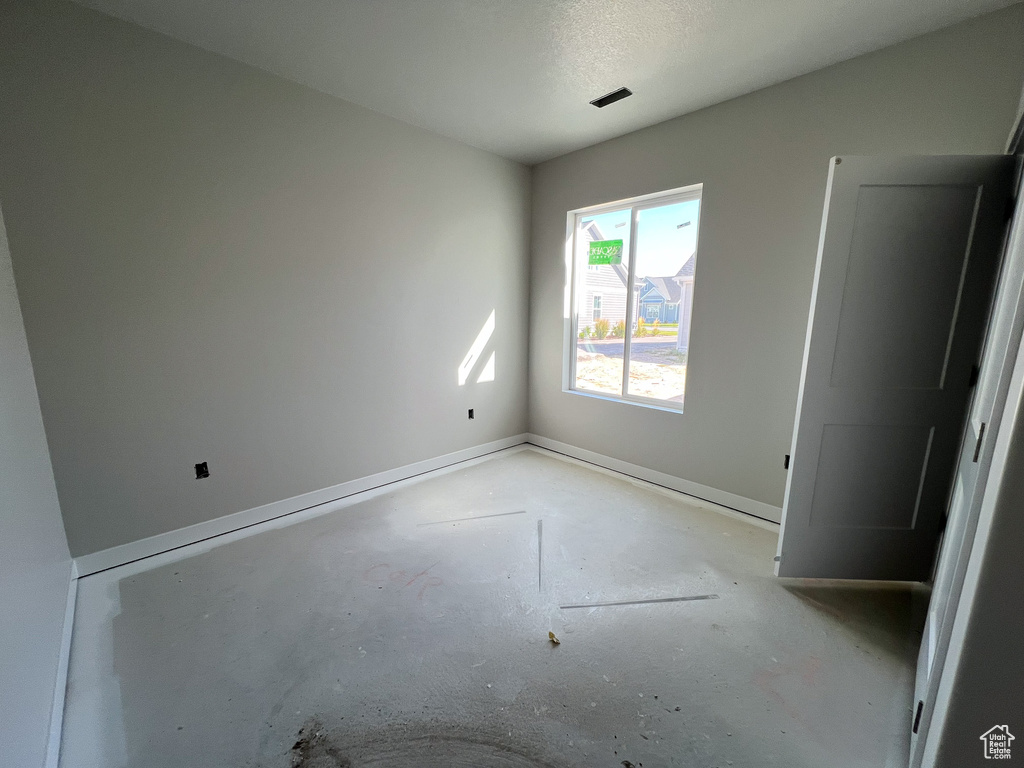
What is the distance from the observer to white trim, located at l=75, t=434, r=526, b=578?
2.25 meters

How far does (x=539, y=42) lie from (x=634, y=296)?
1940mm

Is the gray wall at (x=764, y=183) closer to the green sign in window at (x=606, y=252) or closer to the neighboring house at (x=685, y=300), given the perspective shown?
the neighboring house at (x=685, y=300)

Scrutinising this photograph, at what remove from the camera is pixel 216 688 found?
1542mm

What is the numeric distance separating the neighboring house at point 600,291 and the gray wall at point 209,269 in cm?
114

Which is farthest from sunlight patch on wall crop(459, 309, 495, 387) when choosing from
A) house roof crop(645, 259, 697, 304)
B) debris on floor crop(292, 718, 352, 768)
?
debris on floor crop(292, 718, 352, 768)

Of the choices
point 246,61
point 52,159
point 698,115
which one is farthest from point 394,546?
point 698,115

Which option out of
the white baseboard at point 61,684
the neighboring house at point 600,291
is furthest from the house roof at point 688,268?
the white baseboard at point 61,684

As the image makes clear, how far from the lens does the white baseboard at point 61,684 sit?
4.18ft

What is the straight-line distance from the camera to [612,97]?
2.69m

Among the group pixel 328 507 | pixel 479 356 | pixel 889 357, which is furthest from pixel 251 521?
pixel 889 357

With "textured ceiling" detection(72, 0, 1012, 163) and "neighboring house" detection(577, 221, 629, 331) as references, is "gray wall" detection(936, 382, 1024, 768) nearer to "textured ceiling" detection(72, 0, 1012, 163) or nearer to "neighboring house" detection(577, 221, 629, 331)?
"textured ceiling" detection(72, 0, 1012, 163)

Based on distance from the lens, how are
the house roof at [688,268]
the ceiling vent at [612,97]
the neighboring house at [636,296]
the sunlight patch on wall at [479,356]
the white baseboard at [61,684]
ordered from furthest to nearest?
1. the sunlight patch on wall at [479,356]
2. the neighboring house at [636,296]
3. the house roof at [688,268]
4. the ceiling vent at [612,97]
5. the white baseboard at [61,684]

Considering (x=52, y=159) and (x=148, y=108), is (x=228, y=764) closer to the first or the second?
(x=52, y=159)

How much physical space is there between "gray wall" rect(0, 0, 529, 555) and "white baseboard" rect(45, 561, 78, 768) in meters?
0.37
